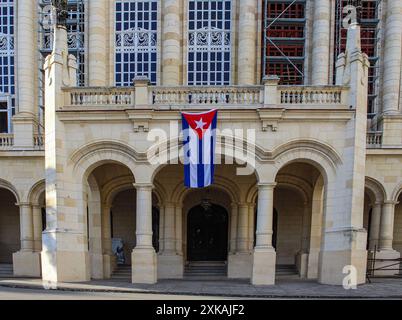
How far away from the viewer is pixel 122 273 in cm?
1636

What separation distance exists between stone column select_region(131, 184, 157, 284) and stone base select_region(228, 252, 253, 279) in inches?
174

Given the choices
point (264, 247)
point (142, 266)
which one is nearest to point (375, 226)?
point (264, 247)

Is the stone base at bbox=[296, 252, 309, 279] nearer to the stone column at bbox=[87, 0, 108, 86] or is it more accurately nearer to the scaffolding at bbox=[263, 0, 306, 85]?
the scaffolding at bbox=[263, 0, 306, 85]

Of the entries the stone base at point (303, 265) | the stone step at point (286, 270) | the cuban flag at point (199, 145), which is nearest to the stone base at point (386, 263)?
the stone step at point (286, 270)

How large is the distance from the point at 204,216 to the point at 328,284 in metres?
Answer: 7.72

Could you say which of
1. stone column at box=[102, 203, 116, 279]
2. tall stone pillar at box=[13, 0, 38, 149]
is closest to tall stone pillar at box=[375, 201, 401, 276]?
stone column at box=[102, 203, 116, 279]

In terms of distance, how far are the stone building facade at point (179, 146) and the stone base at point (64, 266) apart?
0.06 metres

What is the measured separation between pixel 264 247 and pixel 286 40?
47.0 feet

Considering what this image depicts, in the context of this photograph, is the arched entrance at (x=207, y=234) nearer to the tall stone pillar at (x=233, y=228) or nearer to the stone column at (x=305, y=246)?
the tall stone pillar at (x=233, y=228)

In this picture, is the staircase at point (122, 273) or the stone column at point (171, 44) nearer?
the staircase at point (122, 273)

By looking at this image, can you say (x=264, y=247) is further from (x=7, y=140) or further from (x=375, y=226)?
(x=7, y=140)

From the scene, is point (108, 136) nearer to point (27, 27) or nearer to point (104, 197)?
point (104, 197)

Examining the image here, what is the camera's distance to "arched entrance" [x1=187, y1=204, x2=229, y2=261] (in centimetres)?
1922

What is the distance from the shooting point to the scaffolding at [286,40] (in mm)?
22062
